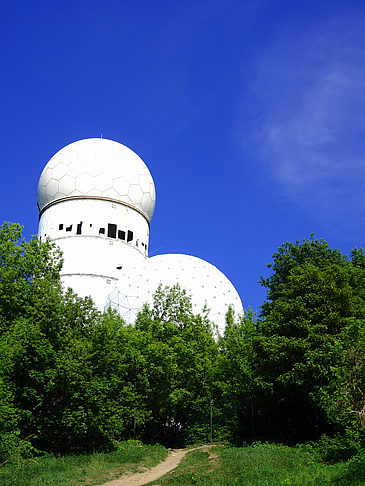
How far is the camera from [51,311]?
22.6 meters

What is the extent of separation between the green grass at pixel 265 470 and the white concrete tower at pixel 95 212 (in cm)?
2036

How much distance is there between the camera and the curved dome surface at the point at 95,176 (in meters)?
40.4

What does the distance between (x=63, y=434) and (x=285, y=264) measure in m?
14.3

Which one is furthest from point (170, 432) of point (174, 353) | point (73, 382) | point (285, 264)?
point (285, 264)

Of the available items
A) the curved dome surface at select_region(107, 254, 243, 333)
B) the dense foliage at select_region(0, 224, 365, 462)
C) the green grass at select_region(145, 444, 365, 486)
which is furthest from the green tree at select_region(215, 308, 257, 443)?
the curved dome surface at select_region(107, 254, 243, 333)

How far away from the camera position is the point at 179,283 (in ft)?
113

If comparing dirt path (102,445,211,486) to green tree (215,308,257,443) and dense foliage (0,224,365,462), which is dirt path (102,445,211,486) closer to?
dense foliage (0,224,365,462)

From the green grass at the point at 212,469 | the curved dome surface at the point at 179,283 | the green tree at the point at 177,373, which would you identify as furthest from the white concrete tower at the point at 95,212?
the green grass at the point at 212,469

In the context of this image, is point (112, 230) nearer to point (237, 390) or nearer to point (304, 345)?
point (237, 390)

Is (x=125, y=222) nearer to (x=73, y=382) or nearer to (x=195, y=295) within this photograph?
(x=195, y=295)

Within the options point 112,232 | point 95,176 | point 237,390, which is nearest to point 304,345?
point 237,390

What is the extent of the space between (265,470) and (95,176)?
29.4 meters

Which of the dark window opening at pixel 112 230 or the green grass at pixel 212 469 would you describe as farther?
the dark window opening at pixel 112 230

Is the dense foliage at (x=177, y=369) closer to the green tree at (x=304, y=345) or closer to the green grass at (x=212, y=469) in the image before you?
the green tree at (x=304, y=345)
